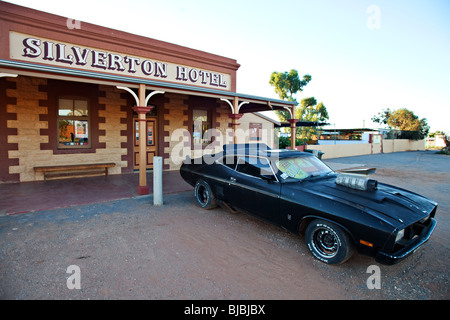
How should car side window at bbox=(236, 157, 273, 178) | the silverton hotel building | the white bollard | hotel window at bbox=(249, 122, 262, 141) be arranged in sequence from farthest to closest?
1. hotel window at bbox=(249, 122, 262, 141)
2. the silverton hotel building
3. the white bollard
4. car side window at bbox=(236, 157, 273, 178)

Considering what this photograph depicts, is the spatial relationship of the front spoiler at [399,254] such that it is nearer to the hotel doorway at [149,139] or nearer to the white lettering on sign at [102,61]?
the hotel doorway at [149,139]

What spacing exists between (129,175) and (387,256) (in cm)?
873

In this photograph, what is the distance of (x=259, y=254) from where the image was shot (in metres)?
3.64

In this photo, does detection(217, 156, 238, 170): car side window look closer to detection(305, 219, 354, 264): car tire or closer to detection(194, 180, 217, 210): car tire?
detection(194, 180, 217, 210): car tire

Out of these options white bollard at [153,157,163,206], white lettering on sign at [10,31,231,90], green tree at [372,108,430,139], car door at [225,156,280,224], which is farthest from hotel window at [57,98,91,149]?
green tree at [372,108,430,139]

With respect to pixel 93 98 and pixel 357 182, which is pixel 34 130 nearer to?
pixel 93 98

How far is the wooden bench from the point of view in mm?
8257

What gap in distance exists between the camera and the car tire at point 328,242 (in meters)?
3.14

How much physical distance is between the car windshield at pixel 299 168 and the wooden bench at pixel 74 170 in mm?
7233

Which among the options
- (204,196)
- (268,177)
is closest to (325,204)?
(268,177)

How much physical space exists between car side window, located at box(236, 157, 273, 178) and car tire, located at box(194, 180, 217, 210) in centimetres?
99

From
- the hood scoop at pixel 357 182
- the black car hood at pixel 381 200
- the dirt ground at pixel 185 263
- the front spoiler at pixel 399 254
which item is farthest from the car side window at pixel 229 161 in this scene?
the front spoiler at pixel 399 254

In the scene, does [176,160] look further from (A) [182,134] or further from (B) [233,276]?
(B) [233,276]

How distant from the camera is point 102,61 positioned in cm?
932
